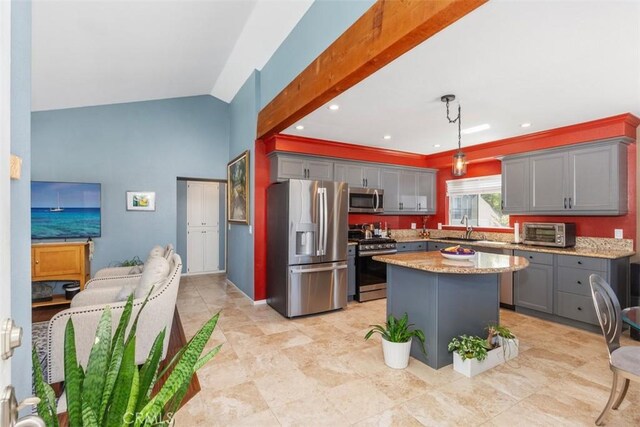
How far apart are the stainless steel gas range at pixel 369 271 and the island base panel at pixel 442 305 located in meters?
1.57

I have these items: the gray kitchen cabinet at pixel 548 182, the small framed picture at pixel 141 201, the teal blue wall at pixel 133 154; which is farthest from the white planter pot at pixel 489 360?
the small framed picture at pixel 141 201

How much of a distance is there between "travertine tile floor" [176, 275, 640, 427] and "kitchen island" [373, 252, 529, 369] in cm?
25

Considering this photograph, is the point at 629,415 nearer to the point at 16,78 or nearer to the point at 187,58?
the point at 16,78

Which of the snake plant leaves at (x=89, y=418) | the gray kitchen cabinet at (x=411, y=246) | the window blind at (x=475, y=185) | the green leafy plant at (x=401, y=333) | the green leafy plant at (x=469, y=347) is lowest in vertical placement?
the green leafy plant at (x=469, y=347)

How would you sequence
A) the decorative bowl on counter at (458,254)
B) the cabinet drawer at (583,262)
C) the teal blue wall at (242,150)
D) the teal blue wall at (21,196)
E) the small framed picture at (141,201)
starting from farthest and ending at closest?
the small framed picture at (141,201) < the teal blue wall at (242,150) < the cabinet drawer at (583,262) < the decorative bowl on counter at (458,254) < the teal blue wall at (21,196)

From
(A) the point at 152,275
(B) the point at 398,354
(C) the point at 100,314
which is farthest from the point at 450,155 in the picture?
(C) the point at 100,314

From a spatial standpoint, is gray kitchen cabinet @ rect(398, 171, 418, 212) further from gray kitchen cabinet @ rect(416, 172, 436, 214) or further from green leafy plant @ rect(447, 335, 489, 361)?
green leafy plant @ rect(447, 335, 489, 361)

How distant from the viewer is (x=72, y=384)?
2.64ft

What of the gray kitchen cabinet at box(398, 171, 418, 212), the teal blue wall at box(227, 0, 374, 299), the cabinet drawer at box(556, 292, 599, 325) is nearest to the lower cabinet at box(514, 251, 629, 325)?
the cabinet drawer at box(556, 292, 599, 325)

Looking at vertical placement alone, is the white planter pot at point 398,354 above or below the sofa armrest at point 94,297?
below

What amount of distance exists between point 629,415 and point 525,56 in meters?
2.57

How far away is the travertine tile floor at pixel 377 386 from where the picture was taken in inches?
76.6

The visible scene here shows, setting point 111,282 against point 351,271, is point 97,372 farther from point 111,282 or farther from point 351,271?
point 351,271

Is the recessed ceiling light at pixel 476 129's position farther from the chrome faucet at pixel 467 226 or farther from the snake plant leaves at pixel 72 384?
the snake plant leaves at pixel 72 384
